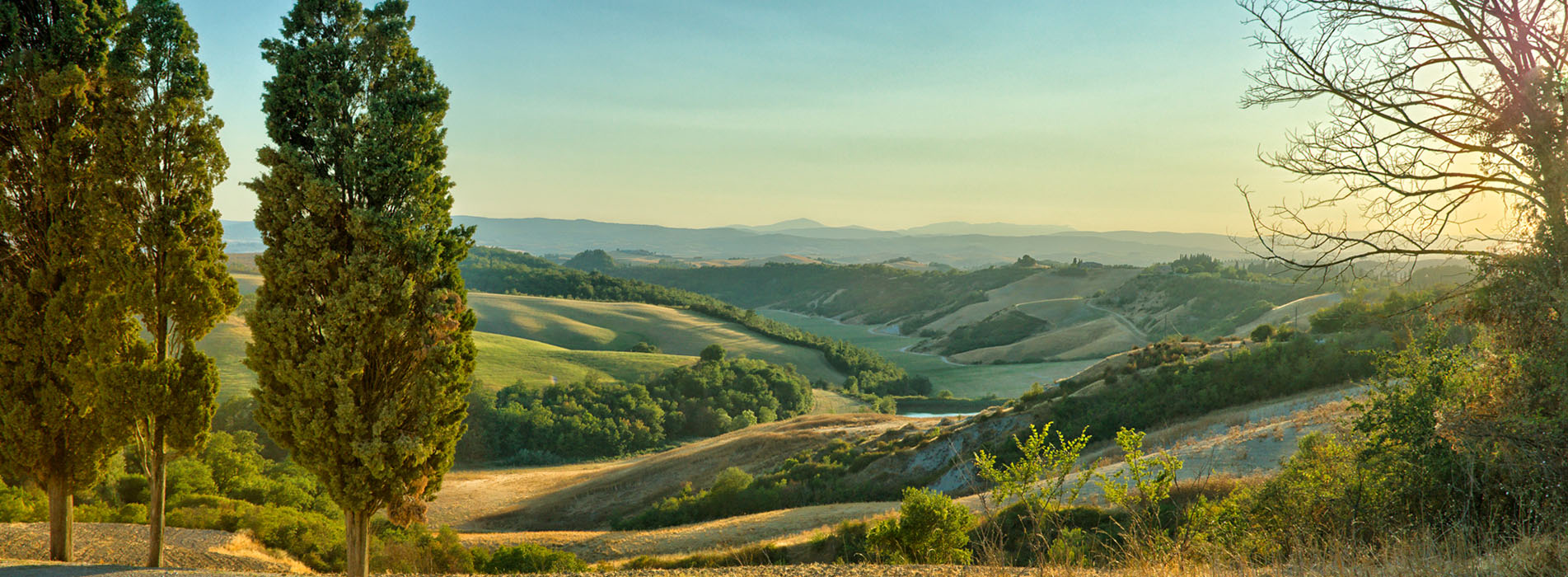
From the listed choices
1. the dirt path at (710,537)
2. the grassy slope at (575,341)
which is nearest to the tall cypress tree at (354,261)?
the dirt path at (710,537)

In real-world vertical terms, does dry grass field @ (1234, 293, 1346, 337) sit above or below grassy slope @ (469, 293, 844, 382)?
above

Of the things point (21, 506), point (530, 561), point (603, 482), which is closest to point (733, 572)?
point (530, 561)

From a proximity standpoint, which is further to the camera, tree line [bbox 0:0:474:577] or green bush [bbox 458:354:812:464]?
green bush [bbox 458:354:812:464]

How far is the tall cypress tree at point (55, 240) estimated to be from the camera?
10.9 meters

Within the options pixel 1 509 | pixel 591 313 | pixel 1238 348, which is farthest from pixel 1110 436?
pixel 591 313

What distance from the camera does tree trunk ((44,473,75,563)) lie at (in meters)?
11.6

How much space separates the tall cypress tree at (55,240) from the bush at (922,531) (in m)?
13.1

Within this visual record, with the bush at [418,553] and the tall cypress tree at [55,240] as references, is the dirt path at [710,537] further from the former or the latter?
the tall cypress tree at [55,240]

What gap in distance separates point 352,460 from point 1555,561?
12542 mm

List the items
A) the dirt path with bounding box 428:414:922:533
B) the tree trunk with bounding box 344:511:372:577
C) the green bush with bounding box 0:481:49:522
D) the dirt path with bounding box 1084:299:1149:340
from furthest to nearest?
the dirt path with bounding box 1084:299:1149:340, the dirt path with bounding box 428:414:922:533, the green bush with bounding box 0:481:49:522, the tree trunk with bounding box 344:511:372:577

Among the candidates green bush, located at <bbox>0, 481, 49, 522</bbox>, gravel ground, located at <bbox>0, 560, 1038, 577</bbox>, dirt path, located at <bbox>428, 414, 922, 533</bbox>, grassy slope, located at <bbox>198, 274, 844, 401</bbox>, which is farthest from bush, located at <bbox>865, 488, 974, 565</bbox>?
grassy slope, located at <bbox>198, 274, 844, 401</bbox>

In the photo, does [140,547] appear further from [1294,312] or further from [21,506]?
[1294,312]

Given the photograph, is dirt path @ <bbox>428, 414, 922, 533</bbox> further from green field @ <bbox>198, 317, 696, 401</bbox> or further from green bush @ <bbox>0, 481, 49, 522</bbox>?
green field @ <bbox>198, 317, 696, 401</bbox>

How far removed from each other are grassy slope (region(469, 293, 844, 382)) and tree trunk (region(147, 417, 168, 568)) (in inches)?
3205
